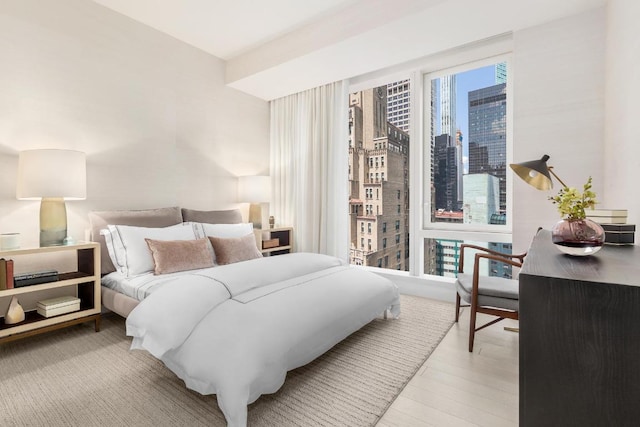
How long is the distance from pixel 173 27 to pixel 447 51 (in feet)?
9.65

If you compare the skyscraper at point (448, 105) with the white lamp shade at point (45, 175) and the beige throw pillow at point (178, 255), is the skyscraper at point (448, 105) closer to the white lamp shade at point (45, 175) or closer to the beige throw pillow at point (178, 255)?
the beige throw pillow at point (178, 255)

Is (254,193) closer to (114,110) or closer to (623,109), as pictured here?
(114,110)

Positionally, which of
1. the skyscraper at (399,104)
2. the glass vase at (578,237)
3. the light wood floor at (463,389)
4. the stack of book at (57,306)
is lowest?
the light wood floor at (463,389)

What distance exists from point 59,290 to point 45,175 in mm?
1076

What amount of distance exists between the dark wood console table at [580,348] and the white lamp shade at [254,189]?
3552 millimetres

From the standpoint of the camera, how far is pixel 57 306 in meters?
2.40

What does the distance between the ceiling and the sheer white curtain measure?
1.37 feet

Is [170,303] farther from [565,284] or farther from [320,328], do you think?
[565,284]

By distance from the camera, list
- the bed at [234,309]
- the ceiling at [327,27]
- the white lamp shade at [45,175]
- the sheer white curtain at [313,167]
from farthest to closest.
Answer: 1. the sheer white curtain at [313,167]
2. the ceiling at [327,27]
3. the white lamp shade at [45,175]
4. the bed at [234,309]

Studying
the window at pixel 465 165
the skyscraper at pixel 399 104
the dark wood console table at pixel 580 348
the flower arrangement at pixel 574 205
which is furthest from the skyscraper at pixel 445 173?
the dark wood console table at pixel 580 348

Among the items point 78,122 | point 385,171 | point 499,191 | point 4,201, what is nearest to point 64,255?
point 4,201

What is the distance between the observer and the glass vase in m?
1.10

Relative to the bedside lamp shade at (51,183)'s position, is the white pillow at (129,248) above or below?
below

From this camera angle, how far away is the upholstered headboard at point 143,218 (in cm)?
278
